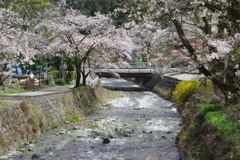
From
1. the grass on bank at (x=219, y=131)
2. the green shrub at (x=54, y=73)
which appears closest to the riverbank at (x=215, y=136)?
the grass on bank at (x=219, y=131)

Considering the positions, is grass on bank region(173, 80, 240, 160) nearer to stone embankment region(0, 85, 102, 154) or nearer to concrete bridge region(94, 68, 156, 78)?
stone embankment region(0, 85, 102, 154)

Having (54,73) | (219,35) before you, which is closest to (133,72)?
(54,73)

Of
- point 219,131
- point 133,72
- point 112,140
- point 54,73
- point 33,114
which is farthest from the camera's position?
point 133,72

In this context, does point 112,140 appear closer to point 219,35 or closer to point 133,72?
point 219,35

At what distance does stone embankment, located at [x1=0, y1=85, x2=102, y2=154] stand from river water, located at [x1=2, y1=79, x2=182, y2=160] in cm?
55

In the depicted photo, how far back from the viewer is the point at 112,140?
14.0 meters

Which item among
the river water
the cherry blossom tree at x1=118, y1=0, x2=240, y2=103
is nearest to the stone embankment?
the river water

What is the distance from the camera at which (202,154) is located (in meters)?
9.67

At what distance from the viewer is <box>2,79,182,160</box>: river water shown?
11523mm

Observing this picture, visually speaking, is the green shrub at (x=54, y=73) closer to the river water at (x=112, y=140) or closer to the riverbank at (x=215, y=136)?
the river water at (x=112, y=140)

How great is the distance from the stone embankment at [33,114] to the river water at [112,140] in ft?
1.80

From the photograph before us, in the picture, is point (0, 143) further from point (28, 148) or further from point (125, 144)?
point (125, 144)

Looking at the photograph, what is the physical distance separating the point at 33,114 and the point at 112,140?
442cm

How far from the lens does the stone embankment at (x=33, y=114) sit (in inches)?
Result: 475
